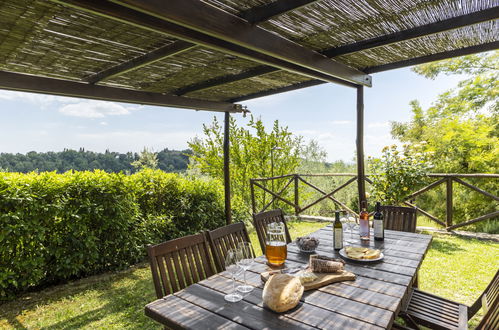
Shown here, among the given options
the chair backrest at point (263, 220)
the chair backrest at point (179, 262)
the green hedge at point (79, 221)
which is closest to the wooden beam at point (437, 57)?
the chair backrest at point (263, 220)

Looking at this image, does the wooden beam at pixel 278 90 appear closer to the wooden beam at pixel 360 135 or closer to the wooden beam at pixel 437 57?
the wooden beam at pixel 360 135

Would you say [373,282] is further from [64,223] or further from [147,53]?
[64,223]

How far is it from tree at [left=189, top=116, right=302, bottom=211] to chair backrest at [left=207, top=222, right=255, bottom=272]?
485 cm

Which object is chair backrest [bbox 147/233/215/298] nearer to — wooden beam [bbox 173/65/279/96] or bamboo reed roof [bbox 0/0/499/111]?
bamboo reed roof [bbox 0/0/499/111]

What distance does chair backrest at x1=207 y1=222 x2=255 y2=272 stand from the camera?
2.01 metres

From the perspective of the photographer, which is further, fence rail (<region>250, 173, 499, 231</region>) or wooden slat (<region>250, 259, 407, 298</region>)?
fence rail (<region>250, 173, 499, 231</region>)

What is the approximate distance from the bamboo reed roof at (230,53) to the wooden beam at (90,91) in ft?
0.24

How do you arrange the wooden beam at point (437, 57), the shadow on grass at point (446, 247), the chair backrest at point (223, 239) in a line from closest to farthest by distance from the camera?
the chair backrest at point (223, 239)
the wooden beam at point (437, 57)
the shadow on grass at point (446, 247)

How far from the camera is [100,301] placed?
9.68 feet

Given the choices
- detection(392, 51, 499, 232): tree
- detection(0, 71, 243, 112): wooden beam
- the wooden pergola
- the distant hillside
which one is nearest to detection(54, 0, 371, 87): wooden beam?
the wooden pergola

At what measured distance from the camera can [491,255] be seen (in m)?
3.86

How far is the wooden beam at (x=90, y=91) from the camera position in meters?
2.84

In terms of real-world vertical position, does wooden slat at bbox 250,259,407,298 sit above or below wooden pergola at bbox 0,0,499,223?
below

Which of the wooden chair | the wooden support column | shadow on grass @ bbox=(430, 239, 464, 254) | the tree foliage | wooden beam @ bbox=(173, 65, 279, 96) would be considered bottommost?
shadow on grass @ bbox=(430, 239, 464, 254)
